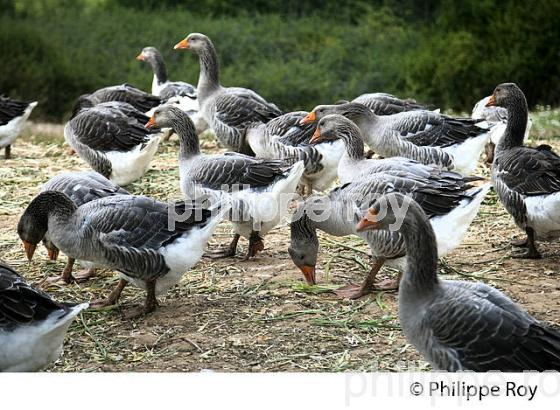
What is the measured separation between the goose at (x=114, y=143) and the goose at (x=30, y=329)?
435 cm

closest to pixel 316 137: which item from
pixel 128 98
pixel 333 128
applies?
pixel 333 128

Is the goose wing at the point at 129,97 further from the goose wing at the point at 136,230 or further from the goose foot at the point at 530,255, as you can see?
the goose foot at the point at 530,255

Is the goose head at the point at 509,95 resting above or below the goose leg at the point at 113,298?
above

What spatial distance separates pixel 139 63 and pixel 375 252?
1687 cm

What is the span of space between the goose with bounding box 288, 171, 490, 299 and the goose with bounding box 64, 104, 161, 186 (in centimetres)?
297

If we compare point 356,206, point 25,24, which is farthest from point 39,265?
point 25,24

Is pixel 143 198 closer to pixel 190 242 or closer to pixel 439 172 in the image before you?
pixel 190 242

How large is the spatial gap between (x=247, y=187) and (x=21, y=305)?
2.60 m

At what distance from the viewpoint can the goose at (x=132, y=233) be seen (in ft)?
18.4

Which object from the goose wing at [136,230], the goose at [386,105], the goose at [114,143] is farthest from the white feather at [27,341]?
the goose at [386,105]

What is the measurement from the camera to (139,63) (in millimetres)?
21719

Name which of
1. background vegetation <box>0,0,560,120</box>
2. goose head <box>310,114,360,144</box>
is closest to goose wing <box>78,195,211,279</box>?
goose head <box>310,114,360,144</box>

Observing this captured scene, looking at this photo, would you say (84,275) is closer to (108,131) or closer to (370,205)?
(370,205)

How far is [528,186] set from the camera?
21.7ft
